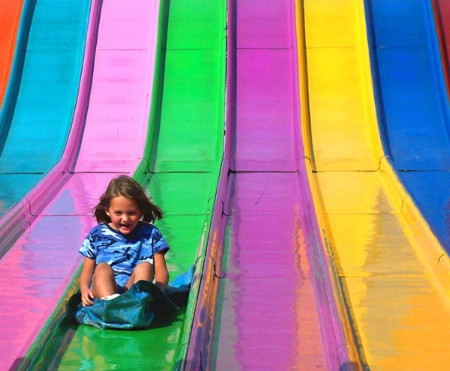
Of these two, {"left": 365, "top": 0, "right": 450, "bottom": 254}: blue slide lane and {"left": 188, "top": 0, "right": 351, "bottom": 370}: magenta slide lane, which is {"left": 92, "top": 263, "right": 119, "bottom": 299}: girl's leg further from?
{"left": 365, "top": 0, "right": 450, "bottom": 254}: blue slide lane

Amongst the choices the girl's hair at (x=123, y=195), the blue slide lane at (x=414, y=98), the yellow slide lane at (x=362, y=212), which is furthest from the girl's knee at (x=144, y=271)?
the blue slide lane at (x=414, y=98)

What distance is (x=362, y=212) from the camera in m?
5.45

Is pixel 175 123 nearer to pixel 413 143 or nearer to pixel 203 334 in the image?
pixel 413 143

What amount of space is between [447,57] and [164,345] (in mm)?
4588

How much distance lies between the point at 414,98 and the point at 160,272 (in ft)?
11.7

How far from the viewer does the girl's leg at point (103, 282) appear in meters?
3.99

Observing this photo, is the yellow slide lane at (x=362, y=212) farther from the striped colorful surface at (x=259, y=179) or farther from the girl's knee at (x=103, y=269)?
the girl's knee at (x=103, y=269)

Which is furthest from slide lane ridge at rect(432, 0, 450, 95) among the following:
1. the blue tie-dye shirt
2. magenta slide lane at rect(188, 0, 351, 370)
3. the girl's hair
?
the blue tie-dye shirt

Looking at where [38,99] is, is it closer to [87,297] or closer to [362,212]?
[362,212]

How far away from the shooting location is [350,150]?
6.47 meters

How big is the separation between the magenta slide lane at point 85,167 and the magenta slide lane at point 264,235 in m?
0.75

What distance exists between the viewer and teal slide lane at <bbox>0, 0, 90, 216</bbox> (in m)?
6.39

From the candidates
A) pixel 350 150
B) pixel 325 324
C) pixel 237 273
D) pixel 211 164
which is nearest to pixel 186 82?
pixel 211 164

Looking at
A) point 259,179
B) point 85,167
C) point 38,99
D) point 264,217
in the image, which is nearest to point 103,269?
point 264,217
